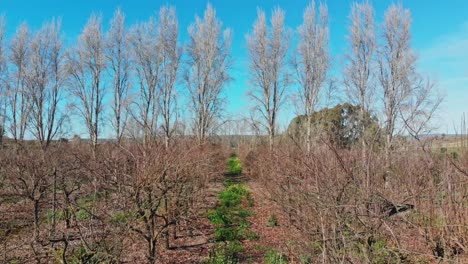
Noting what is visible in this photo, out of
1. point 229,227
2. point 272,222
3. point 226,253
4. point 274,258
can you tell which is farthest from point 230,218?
point 274,258

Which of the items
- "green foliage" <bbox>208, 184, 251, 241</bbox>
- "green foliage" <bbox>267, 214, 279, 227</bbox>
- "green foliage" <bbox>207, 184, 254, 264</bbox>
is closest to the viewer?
"green foliage" <bbox>207, 184, 254, 264</bbox>

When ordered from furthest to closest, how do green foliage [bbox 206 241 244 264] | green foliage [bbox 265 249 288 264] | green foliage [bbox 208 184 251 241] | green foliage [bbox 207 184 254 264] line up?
green foliage [bbox 208 184 251 241] → green foliage [bbox 207 184 254 264] → green foliage [bbox 206 241 244 264] → green foliage [bbox 265 249 288 264]

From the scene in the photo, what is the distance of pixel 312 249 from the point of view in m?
4.70

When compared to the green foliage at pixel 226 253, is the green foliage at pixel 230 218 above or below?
above

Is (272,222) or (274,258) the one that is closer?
(274,258)

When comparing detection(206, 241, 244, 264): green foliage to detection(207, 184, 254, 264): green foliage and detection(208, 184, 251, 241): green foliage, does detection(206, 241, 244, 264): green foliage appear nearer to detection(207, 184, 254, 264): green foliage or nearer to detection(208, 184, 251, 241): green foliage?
detection(207, 184, 254, 264): green foliage

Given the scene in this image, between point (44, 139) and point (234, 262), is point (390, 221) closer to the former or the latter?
point (234, 262)

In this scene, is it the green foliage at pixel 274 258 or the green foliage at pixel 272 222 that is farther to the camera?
the green foliage at pixel 272 222

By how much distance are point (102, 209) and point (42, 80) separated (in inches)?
903

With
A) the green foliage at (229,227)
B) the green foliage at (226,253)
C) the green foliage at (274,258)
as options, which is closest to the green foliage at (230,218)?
the green foliage at (229,227)

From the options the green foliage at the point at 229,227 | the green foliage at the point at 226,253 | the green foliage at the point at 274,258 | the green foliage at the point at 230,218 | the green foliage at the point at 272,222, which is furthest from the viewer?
the green foliage at the point at 272,222

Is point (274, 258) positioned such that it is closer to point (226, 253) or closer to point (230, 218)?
point (226, 253)

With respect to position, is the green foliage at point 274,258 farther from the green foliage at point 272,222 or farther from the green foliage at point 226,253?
the green foliage at point 272,222

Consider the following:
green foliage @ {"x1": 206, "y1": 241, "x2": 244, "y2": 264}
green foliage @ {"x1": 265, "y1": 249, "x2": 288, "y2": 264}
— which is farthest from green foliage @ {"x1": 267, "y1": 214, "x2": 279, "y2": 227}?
→ green foliage @ {"x1": 265, "y1": 249, "x2": 288, "y2": 264}
